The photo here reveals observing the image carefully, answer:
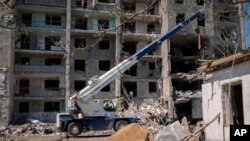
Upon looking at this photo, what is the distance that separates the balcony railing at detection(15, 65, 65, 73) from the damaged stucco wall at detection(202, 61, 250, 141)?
26.8m

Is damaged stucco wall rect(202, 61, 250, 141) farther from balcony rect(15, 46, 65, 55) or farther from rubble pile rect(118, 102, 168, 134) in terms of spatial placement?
balcony rect(15, 46, 65, 55)

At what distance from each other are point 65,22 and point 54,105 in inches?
370

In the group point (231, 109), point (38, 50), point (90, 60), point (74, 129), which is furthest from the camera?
point (90, 60)

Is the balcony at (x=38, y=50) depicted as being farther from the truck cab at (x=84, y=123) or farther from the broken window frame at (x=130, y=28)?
the truck cab at (x=84, y=123)

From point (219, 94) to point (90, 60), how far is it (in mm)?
28883

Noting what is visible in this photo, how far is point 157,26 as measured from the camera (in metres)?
44.6

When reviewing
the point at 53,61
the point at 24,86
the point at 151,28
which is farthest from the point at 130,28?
the point at 24,86

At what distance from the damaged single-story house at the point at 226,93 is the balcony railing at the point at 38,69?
87.3 ft

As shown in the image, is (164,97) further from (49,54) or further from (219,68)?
(219,68)

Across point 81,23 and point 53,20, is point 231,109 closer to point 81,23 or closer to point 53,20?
point 81,23

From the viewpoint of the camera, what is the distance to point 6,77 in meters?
36.3

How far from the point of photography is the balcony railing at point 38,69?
126 feet

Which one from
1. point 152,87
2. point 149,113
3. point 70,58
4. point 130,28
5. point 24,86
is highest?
point 130,28

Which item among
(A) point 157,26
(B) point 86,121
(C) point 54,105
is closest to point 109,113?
(B) point 86,121
